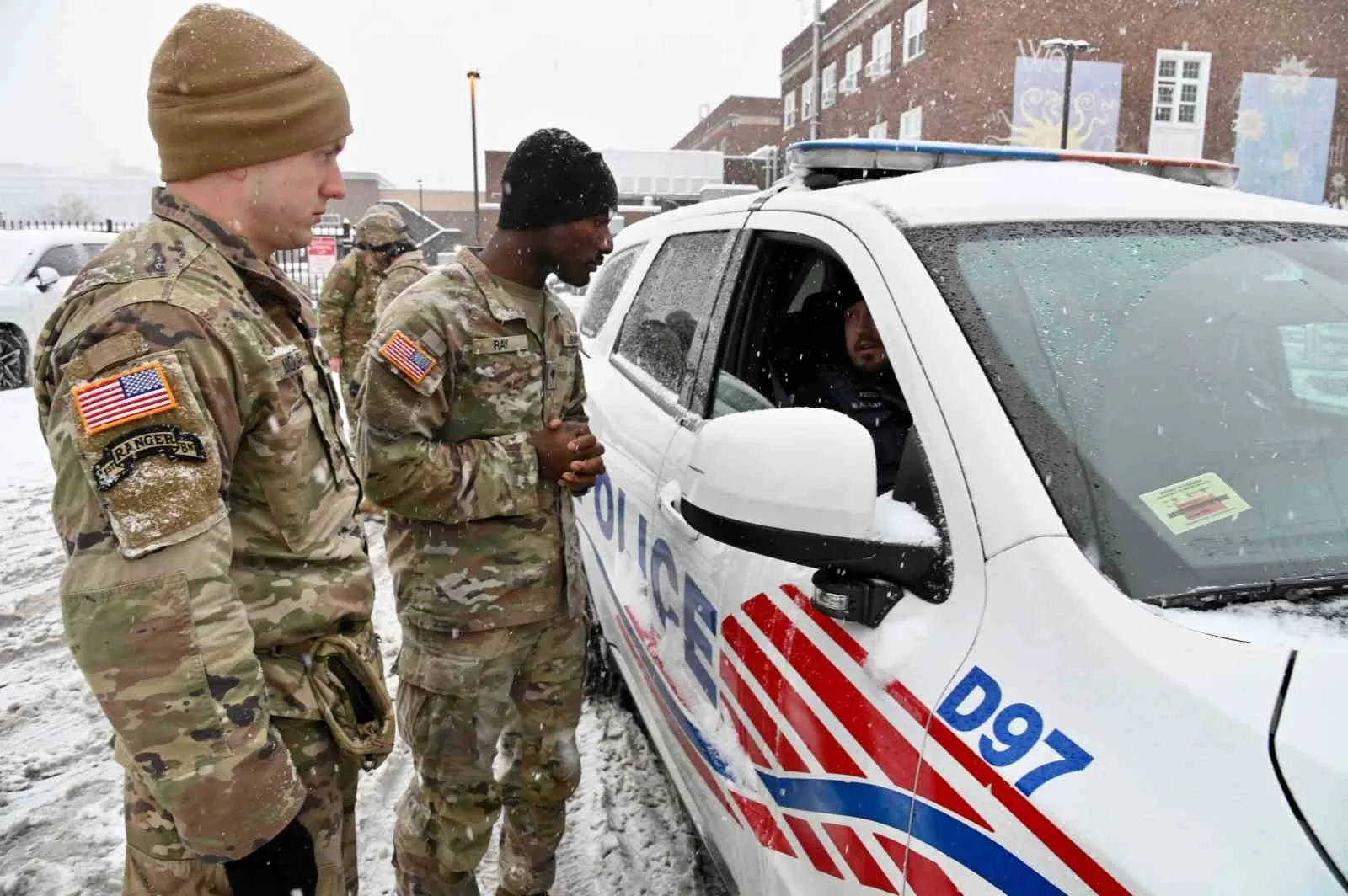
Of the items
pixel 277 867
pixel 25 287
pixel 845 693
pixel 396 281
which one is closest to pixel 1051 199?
pixel 845 693

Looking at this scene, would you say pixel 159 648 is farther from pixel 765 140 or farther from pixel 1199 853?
pixel 765 140

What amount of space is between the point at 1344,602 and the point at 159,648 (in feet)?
4.81

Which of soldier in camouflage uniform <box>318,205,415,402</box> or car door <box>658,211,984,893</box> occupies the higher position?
soldier in camouflage uniform <box>318,205,415,402</box>

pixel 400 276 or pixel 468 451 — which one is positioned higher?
pixel 400 276

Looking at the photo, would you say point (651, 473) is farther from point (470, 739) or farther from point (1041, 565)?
point (1041, 565)

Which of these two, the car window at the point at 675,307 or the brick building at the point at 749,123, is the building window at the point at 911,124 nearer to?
the brick building at the point at 749,123

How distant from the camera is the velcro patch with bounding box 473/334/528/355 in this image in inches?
82.7

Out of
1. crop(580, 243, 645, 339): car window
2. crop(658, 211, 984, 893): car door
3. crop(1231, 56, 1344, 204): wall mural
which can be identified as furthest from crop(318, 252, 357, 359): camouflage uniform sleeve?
crop(1231, 56, 1344, 204): wall mural

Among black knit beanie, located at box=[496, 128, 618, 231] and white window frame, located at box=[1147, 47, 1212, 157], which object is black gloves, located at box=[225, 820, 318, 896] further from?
white window frame, located at box=[1147, 47, 1212, 157]

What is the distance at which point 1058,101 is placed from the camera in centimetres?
2514

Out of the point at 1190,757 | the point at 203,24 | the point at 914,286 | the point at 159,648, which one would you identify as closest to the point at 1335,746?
the point at 1190,757

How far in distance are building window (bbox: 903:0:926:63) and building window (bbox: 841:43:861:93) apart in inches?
139

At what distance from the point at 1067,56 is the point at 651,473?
25.3 metres

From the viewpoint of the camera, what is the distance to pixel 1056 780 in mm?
1010
